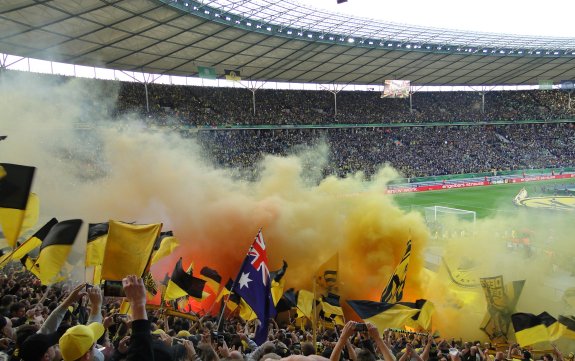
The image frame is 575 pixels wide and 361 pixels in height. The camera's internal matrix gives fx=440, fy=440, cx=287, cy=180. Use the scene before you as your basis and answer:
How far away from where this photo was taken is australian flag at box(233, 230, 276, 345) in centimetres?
652

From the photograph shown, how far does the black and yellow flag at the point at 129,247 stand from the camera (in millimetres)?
Answer: 6434

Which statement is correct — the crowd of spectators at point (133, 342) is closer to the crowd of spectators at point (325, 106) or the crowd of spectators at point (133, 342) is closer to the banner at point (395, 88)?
the crowd of spectators at point (325, 106)

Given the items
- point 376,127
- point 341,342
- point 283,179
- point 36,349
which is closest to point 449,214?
point 283,179

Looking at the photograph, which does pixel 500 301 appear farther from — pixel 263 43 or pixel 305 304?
pixel 263 43

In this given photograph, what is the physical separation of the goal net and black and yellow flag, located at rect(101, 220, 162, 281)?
17059 millimetres

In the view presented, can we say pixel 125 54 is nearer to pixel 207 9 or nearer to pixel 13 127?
pixel 207 9

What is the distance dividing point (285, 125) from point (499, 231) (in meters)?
26.4

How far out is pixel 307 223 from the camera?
16797 mm

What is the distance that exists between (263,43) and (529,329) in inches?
1119

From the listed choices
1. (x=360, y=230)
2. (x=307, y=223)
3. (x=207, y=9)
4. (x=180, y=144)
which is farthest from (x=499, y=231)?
(x=207, y=9)

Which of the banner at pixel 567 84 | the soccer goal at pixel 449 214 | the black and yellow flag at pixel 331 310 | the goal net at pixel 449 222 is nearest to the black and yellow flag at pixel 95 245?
the black and yellow flag at pixel 331 310

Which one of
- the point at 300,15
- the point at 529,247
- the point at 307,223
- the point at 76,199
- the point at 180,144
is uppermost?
the point at 300,15

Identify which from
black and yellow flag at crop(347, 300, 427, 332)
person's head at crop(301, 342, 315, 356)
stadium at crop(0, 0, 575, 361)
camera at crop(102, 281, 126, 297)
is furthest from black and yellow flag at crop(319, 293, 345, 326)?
person's head at crop(301, 342, 315, 356)

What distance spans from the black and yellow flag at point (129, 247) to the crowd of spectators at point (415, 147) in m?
28.6
